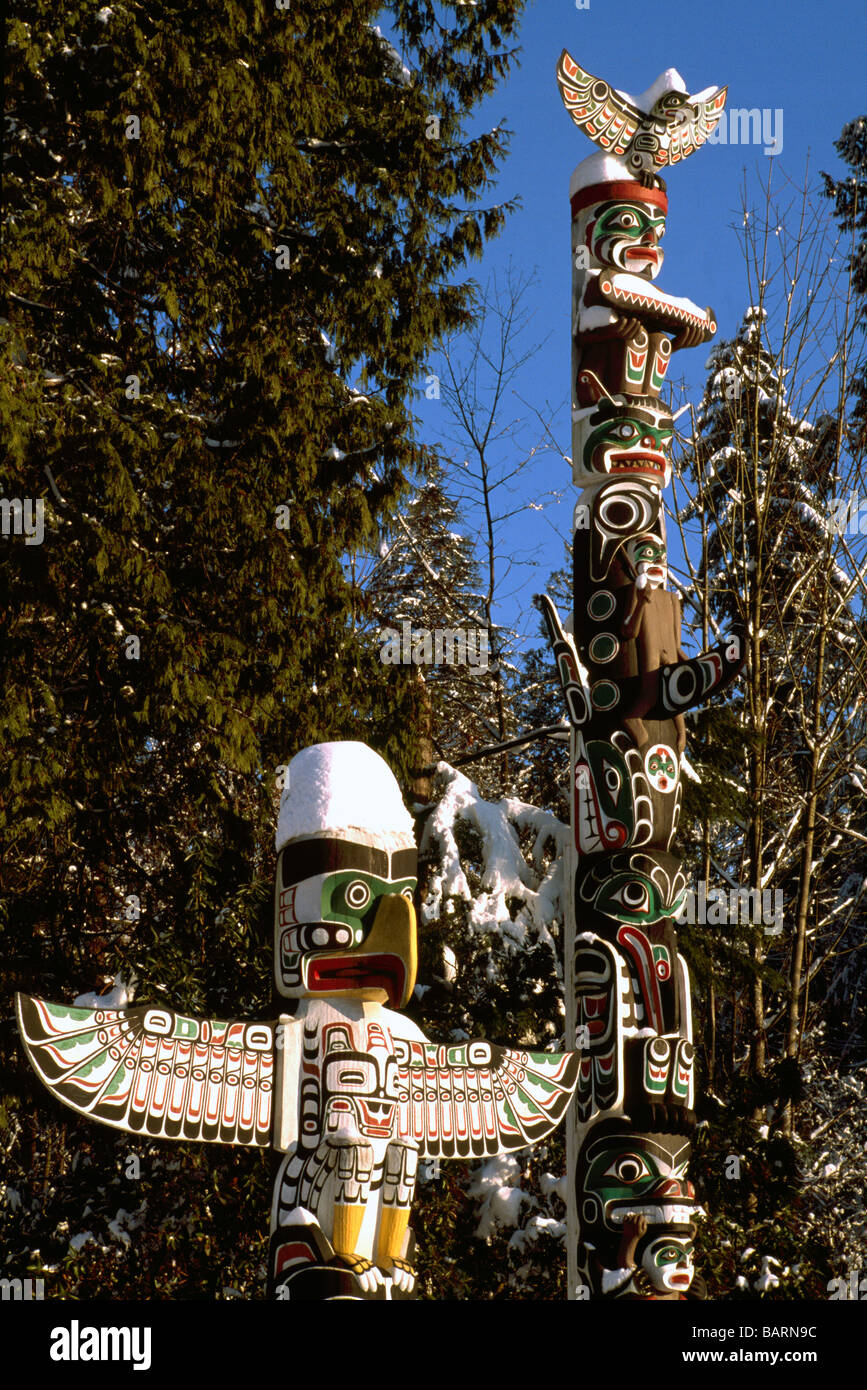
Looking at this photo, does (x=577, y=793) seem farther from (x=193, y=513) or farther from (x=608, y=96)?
(x=608, y=96)

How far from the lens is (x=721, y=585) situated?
1630 cm

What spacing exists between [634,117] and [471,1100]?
6.29m

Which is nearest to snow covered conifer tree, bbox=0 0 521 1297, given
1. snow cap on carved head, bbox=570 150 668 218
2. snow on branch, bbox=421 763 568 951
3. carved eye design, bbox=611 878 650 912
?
snow on branch, bbox=421 763 568 951

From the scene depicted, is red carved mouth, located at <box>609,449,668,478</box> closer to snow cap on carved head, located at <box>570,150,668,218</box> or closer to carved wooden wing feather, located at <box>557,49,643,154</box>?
snow cap on carved head, located at <box>570,150,668,218</box>

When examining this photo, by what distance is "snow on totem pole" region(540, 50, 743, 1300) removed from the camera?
265 inches

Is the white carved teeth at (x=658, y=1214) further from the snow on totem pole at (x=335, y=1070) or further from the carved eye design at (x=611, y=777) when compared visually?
the carved eye design at (x=611, y=777)

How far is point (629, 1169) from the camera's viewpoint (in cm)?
670

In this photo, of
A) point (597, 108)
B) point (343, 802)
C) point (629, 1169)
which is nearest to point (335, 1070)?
point (343, 802)

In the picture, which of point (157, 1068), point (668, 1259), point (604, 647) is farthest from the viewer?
point (604, 647)

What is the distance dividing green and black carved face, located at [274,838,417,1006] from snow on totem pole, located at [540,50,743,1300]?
184 cm

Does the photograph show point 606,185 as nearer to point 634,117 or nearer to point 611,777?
point 634,117

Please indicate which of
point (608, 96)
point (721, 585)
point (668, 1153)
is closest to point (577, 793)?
point (668, 1153)

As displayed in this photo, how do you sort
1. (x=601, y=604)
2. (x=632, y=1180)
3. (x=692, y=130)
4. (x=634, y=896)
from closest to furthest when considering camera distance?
(x=632, y=1180) → (x=634, y=896) → (x=601, y=604) → (x=692, y=130)

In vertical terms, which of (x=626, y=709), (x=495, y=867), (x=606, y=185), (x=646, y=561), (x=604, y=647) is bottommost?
(x=495, y=867)
